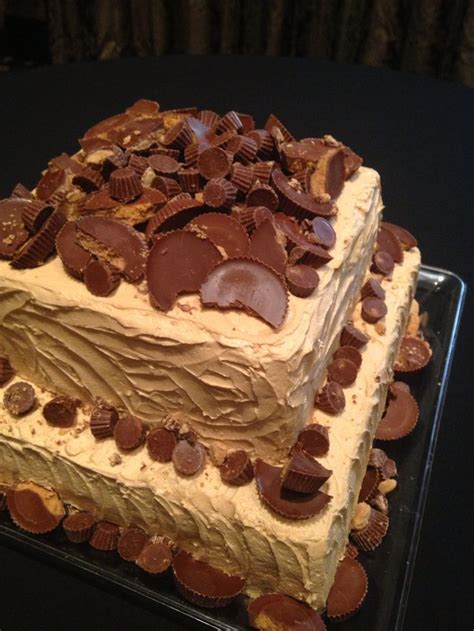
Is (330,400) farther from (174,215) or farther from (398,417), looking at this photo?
(174,215)

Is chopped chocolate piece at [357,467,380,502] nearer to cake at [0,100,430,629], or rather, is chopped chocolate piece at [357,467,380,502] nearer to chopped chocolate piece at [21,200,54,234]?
cake at [0,100,430,629]

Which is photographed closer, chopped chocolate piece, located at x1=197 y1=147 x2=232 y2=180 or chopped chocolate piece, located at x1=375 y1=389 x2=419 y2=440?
chopped chocolate piece, located at x1=197 y1=147 x2=232 y2=180

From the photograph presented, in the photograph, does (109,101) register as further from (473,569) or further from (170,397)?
(473,569)

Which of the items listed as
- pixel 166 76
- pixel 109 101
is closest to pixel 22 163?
pixel 109 101

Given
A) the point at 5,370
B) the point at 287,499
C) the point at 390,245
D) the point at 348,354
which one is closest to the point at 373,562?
the point at 287,499

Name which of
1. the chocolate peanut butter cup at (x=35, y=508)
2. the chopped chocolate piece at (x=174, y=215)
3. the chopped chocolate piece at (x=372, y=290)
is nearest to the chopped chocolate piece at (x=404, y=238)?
the chopped chocolate piece at (x=372, y=290)

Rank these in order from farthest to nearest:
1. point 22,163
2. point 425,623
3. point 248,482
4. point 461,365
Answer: point 22,163 < point 461,365 < point 425,623 < point 248,482

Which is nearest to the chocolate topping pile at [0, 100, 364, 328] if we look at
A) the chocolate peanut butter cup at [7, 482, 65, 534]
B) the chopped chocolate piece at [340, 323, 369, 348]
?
the chopped chocolate piece at [340, 323, 369, 348]
